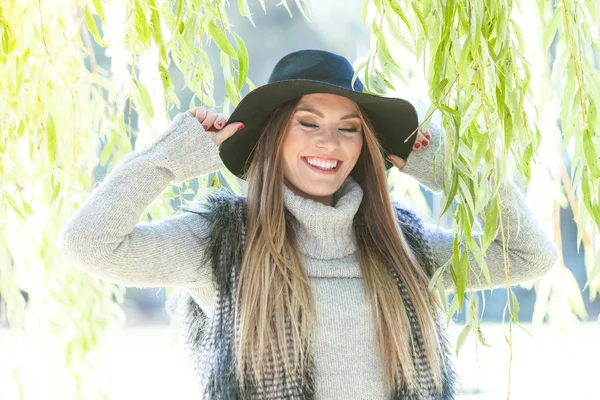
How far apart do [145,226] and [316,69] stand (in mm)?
417

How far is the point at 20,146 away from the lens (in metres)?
1.89

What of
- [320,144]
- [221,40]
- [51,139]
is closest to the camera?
[221,40]

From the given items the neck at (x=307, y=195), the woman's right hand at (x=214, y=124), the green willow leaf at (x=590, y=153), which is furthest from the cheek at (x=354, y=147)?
the green willow leaf at (x=590, y=153)

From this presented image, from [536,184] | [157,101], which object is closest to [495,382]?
[536,184]

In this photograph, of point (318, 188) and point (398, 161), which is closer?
point (318, 188)

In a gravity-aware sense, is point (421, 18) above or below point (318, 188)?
above

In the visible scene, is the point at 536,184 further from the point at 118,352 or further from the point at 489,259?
the point at 118,352

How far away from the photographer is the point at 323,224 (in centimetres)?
154

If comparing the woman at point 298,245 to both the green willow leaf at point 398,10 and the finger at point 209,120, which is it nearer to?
the finger at point 209,120

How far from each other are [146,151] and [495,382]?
130 inches

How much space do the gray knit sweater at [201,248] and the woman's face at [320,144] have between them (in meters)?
0.04

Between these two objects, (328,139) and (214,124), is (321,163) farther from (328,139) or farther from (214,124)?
(214,124)

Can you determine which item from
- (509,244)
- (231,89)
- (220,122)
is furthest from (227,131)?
(509,244)

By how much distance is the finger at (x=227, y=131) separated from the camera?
152 cm
